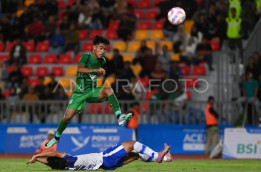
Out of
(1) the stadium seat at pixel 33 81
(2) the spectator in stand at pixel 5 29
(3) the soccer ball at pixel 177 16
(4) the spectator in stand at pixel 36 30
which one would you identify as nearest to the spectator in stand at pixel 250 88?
(3) the soccer ball at pixel 177 16

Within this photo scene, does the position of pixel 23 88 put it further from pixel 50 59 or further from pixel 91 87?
pixel 91 87

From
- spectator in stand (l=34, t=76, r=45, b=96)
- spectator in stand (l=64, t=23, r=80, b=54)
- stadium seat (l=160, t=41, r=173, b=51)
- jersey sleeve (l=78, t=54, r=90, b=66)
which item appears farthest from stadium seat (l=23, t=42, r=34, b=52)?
jersey sleeve (l=78, t=54, r=90, b=66)

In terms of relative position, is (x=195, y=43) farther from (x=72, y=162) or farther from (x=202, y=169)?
(x=72, y=162)

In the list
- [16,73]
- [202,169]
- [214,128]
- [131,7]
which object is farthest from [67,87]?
[202,169]

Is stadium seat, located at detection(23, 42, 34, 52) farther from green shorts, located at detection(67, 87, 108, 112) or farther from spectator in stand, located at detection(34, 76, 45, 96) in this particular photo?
green shorts, located at detection(67, 87, 108, 112)

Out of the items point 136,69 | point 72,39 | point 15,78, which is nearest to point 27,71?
point 15,78

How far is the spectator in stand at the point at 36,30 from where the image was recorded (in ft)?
96.9

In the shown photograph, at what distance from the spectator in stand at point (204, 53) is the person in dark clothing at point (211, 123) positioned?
9.92ft

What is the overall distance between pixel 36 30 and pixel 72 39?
7.09 feet

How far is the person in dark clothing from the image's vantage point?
75.3 ft

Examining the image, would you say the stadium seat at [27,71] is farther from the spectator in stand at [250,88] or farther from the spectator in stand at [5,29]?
the spectator in stand at [250,88]

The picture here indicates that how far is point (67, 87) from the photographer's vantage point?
26.7m

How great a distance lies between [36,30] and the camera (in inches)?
1171

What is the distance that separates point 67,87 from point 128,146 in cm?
1310
